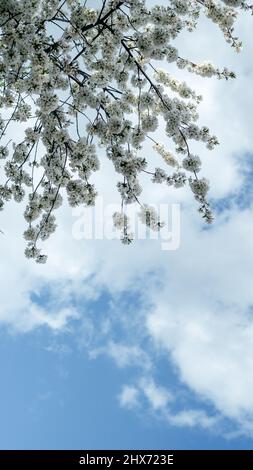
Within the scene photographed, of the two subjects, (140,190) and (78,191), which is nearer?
(140,190)

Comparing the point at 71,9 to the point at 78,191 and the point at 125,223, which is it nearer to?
the point at 78,191

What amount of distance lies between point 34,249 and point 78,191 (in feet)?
4.56

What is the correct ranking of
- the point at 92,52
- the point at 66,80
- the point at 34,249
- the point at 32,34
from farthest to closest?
the point at 34,249 < the point at 92,52 < the point at 66,80 < the point at 32,34

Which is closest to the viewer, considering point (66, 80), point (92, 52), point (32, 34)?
point (32, 34)

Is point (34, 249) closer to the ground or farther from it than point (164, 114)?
closer to the ground

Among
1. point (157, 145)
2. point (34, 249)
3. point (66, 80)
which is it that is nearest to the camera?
point (66, 80)

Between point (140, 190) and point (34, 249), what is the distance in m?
2.38

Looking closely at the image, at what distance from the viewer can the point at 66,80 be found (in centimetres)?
955

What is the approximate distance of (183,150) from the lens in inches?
409

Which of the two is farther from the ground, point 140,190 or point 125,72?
point 125,72

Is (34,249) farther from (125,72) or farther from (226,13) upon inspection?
(226,13)
